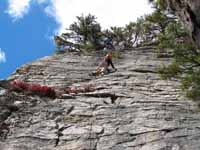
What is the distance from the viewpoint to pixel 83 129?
2977 cm

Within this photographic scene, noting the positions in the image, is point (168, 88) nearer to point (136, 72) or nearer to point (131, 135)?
point (136, 72)

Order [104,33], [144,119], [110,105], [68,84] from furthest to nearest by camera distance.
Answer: [104,33] → [68,84] → [110,105] → [144,119]

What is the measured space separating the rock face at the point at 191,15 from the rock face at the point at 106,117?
8256 mm

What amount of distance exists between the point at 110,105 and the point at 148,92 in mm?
3878

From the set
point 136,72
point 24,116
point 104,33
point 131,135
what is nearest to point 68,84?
point 136,72

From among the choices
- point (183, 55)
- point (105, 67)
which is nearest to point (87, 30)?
point (105, 67)

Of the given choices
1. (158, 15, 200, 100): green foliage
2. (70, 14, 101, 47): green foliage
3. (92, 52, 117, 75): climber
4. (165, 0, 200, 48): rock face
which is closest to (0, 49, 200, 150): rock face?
(92, 52, 117, 75): climber

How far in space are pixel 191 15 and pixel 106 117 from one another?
1177 cm

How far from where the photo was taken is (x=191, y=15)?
797 inches

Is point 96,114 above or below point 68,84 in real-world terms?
below

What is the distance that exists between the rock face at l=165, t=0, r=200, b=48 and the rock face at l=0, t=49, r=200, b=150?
27.1ft

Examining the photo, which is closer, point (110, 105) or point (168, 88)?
point (110, 105)

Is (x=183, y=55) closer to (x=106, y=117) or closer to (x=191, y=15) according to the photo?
Result: (x=106, y=117)

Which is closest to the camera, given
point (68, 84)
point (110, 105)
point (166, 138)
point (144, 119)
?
point (166, 138)
